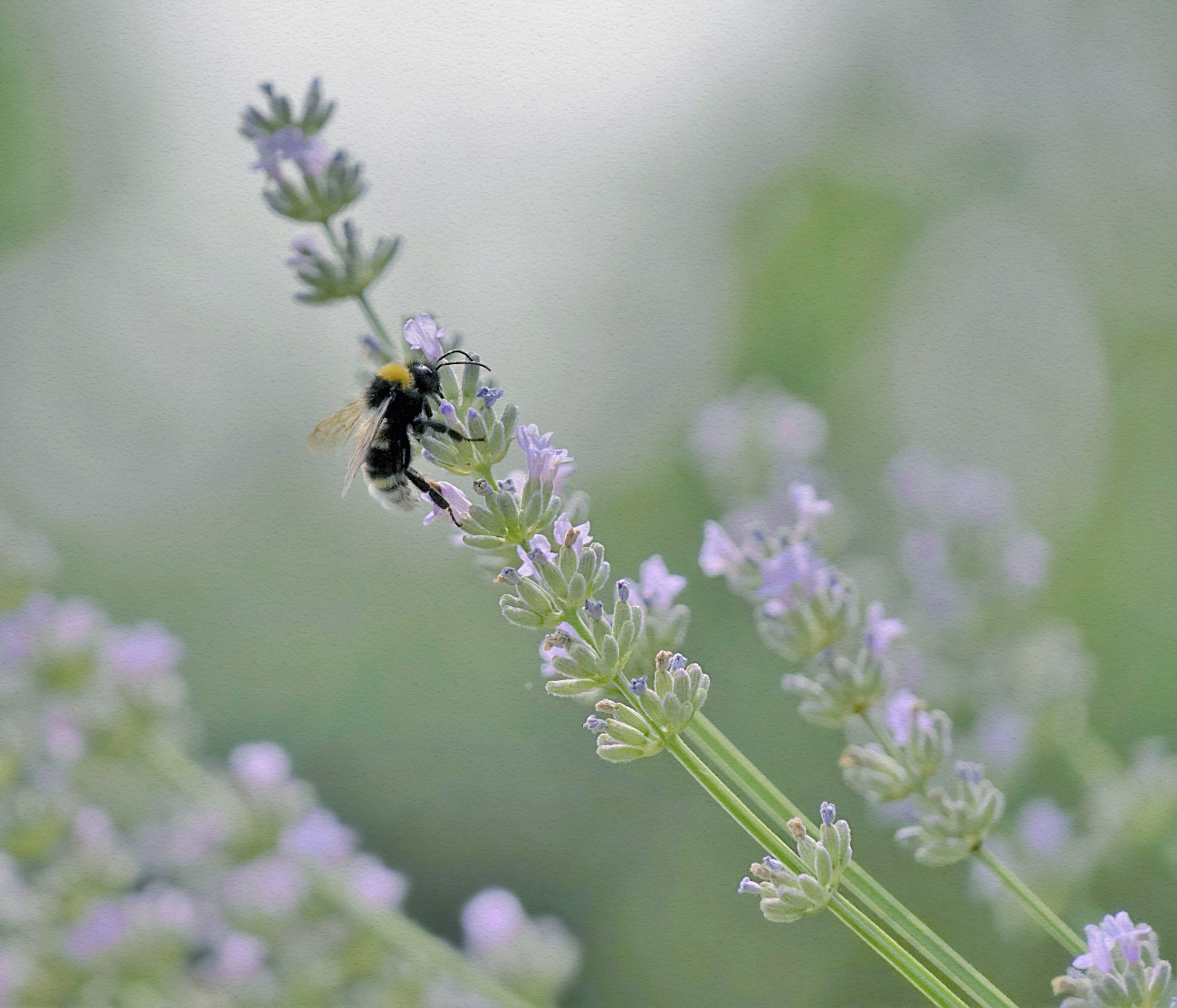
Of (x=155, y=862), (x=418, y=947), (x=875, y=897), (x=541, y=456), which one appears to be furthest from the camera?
(x=155, y=862)

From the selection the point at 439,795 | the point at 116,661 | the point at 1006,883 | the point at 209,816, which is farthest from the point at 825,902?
the point at 439,795

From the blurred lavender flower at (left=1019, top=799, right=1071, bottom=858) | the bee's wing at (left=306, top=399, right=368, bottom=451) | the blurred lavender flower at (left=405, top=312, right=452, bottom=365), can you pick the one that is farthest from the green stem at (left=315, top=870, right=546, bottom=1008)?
the blurred lavender flower at (left=405, top=312, right=452, bottom=365)

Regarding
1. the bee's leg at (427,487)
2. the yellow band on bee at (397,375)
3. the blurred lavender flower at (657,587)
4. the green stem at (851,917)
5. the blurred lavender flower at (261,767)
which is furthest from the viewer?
the blurred lavender flower at (261,767)

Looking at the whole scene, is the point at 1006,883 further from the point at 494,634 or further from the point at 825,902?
the point at 494,634

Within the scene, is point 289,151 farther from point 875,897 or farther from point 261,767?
point 261,767

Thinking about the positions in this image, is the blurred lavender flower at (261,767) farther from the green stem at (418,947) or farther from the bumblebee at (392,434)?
the bumblebee at (392,434)

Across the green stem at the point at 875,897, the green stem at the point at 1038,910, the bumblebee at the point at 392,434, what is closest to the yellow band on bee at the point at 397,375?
the bumblebee at the point at 392,434

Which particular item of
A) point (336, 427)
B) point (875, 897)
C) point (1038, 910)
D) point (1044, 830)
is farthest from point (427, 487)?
point (1044, 830)
